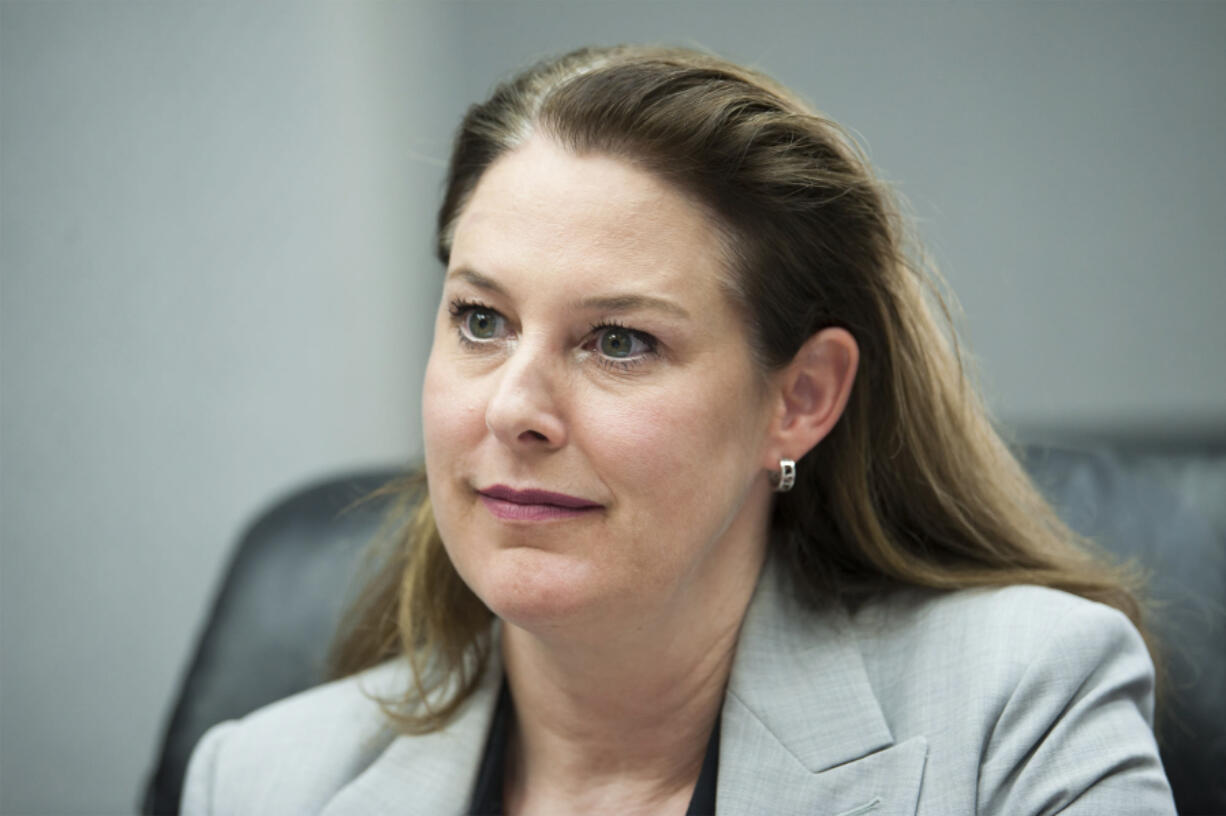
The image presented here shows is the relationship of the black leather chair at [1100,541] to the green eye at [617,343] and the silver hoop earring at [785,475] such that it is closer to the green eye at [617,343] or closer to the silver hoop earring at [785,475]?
the silver hoop earring at [785,475]

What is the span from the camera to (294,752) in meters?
1.67

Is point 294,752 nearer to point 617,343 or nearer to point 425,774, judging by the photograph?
point 425,774

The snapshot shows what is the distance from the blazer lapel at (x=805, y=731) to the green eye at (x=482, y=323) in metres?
0.51

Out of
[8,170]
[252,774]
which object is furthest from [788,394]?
[8,170]

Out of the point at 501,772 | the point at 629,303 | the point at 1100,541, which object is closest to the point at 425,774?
the point at 501,772

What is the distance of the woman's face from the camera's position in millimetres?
1367

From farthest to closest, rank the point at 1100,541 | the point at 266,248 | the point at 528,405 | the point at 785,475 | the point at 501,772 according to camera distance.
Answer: the point at 266,248, the point at 1100,541, the point at 501,772, the point at 785,475, the point at 528,405

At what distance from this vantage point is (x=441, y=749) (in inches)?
64.8

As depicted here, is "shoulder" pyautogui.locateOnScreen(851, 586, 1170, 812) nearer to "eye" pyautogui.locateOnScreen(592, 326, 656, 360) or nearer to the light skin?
the light skin

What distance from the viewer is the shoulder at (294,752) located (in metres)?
1.63

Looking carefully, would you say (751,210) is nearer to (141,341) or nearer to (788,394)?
(788,394)

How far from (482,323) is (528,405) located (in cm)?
19

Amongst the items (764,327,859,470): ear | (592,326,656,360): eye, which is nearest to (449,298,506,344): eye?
(592,326,656,360): eye

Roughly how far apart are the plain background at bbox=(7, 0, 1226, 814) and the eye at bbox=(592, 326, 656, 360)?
1.39 m
